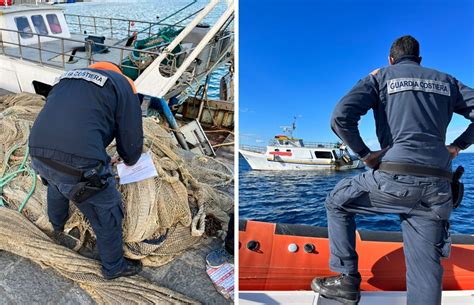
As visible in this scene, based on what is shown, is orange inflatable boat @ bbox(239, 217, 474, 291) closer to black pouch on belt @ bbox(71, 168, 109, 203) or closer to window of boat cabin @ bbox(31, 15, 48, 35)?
black pouch on belt @ bbox(71, 168, 109, 203)

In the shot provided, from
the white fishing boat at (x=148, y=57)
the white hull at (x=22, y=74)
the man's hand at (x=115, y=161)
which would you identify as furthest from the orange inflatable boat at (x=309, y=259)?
the white hull at (x=22, y=74)

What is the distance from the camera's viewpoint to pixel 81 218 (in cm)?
294

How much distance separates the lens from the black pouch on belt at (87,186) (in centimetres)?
237

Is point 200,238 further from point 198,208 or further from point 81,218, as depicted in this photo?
point 81,218

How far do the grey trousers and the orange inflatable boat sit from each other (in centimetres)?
29

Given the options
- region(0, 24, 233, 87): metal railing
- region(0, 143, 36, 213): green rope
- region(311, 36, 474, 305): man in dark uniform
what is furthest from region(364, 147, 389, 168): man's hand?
region(0, 24, 233, 87): metal railing

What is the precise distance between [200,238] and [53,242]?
1.00 metres

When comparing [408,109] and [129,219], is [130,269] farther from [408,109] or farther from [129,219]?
[408,109]

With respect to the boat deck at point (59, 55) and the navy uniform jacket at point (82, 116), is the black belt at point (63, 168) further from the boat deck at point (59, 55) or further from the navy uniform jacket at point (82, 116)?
the boat deck at point (59, 55)

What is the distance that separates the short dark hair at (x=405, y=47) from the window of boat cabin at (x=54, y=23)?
8.24m

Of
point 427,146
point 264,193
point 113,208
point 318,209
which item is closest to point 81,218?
point 113,208

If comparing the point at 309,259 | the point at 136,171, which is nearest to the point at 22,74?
the point at 136,171

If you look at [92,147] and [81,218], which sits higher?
[92,147]

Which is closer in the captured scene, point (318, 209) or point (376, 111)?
point (376, 111)
